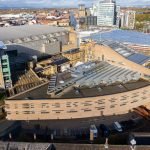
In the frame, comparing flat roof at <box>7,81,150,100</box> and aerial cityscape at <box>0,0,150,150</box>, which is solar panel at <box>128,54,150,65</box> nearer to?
aerial cityscape at <box>0,0,150,150</box>

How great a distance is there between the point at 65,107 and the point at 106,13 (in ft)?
471

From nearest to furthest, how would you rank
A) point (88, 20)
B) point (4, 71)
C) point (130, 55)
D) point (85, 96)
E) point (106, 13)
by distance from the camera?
1. point (85, 96)
2. point (4, 71)
3. point (130, 55)
4. point (88, 20)
5. point (106, 13)

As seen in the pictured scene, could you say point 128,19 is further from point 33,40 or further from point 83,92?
point 83,92

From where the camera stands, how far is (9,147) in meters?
31.5

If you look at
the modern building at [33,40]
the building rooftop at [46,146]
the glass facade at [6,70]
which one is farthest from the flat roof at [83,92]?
the modern building at [33,40]

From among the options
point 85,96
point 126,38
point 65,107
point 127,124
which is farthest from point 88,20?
point 65,107

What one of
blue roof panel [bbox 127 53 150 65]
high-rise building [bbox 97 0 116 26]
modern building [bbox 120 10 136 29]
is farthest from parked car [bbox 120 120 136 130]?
high-rise building [bbox 97 0 116 26]

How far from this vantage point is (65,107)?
4644cm

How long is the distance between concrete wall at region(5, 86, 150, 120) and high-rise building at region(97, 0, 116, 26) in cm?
13447

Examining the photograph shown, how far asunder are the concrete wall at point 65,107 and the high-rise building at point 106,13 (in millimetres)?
134473

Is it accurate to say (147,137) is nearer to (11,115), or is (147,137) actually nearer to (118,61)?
(11,115)

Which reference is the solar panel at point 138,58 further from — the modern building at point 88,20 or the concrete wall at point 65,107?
the modern building at point 88,20

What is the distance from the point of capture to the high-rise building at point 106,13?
176 m

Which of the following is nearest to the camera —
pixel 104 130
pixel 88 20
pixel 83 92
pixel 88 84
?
pixel 104 130
